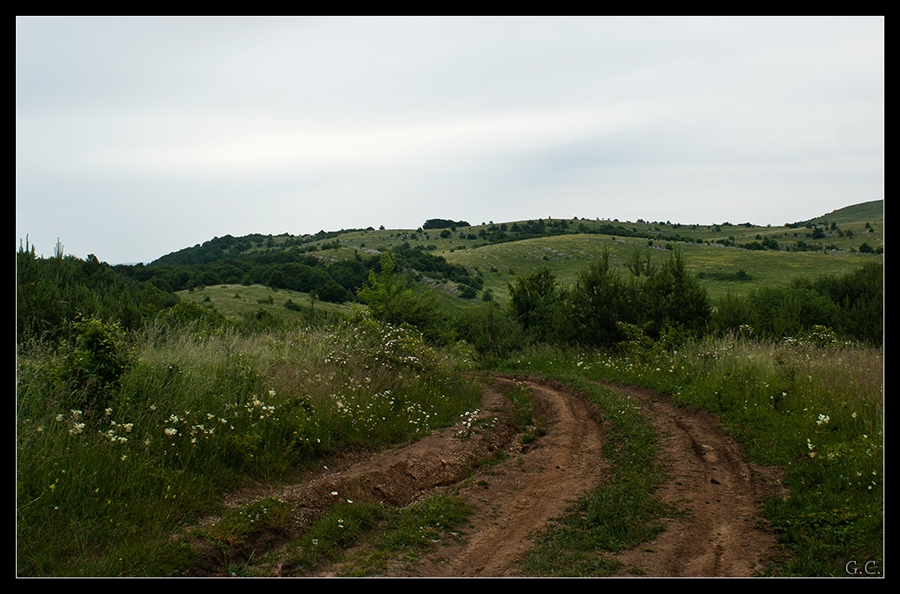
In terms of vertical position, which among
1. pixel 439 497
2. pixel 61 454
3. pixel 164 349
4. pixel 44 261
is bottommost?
pixel 439 497

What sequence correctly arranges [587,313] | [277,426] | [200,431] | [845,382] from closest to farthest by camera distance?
[200,431], [277,426], [845,382], [587,313]

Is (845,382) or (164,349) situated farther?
(845,382)

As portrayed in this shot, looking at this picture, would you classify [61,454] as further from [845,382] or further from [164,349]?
[845,382]

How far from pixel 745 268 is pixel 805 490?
96.0 meters

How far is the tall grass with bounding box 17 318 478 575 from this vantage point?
170 inches

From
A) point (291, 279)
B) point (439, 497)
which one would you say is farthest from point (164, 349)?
point (291, 279)

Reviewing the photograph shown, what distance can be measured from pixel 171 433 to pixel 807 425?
842 cm

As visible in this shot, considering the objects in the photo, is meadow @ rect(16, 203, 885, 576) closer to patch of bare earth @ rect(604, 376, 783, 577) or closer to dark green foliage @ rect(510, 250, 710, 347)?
patch of bare earth @ rect(604, 376, 783, 577)

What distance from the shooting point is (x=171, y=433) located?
5.66 meters

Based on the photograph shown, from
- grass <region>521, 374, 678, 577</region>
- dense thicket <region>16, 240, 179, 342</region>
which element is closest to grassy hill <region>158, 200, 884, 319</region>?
grass <region>521, 374, 678, 577</region>

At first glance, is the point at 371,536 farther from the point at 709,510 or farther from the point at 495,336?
the point at 495,336

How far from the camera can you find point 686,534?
5.11 m

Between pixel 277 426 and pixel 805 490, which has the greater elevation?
pixel 277 426

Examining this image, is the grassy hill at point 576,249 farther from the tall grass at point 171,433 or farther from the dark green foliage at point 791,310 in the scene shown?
the tall grass at point 171,433
